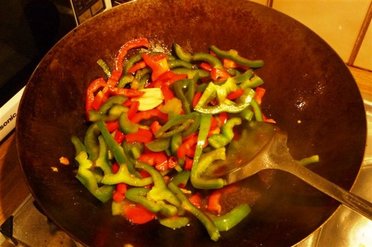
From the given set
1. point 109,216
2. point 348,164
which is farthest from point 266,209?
point 109,216

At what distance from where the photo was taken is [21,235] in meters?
0.90

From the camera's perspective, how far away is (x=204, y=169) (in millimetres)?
888

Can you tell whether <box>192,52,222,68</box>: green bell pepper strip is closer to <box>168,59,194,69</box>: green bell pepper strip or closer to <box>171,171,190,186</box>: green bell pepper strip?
<box>168,59,194,69</box>: green bell pepper strip

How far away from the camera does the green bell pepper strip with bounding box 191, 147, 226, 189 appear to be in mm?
856

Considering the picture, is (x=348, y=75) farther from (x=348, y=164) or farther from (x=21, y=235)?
(x=21, y=235)

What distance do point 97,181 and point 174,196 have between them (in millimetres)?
168

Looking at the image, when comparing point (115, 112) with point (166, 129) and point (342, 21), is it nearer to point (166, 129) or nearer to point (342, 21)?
point (166, 129)

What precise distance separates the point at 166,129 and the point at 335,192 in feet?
1.29

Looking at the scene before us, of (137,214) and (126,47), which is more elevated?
(126,47)

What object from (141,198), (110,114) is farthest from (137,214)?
(110,114)

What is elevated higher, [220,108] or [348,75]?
[348,75]

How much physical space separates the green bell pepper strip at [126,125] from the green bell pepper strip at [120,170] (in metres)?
0.04

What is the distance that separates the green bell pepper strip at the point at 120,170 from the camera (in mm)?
852

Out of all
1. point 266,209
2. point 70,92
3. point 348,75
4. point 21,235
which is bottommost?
point 21,235
